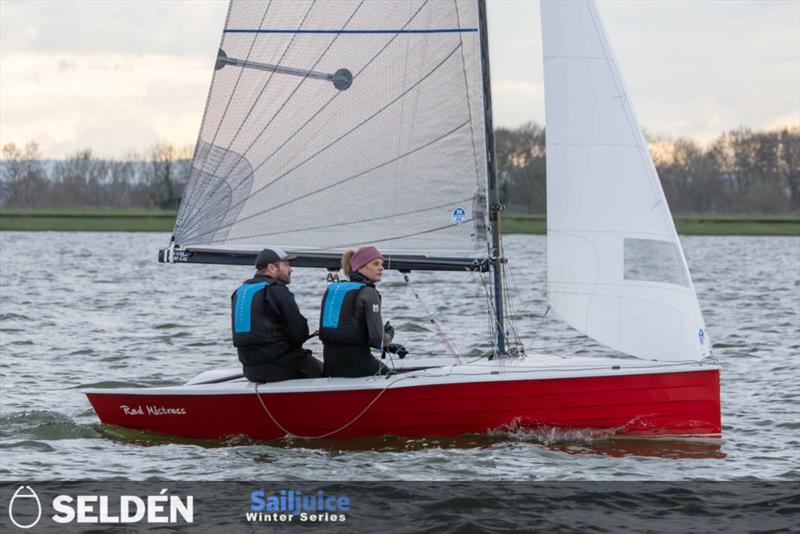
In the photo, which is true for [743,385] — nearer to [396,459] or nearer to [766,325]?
[396,459]

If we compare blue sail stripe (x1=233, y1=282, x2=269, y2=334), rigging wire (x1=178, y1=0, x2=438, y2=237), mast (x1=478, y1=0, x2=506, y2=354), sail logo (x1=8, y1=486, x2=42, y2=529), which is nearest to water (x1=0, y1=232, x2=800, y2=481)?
mast (x1=478, y1=0, x2=506, y2=354)

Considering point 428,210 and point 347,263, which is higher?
point 428,210

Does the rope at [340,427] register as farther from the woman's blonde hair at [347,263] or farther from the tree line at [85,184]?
the tree line at [85,184]

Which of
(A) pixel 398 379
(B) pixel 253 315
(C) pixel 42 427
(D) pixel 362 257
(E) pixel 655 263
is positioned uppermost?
(D) pixel 362 257

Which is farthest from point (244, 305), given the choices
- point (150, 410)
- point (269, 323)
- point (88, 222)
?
point (88, 222)

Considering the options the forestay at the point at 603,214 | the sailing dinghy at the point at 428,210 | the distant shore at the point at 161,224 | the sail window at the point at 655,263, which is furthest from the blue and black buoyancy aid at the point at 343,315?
the distant shore at the point at 161,224

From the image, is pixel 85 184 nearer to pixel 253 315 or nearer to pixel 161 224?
pixel 161 224

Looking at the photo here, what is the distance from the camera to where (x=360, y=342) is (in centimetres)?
973

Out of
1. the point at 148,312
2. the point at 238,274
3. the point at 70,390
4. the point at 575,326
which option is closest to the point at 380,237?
the point at 575,326

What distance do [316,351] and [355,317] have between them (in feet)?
22.6

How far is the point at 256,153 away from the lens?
440 inches

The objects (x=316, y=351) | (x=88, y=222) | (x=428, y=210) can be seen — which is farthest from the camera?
(x=88, y=222)

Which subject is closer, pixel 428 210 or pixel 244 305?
pixel 244 305

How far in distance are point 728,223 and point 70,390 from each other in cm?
6730
